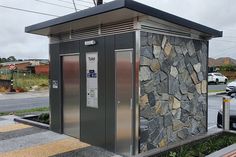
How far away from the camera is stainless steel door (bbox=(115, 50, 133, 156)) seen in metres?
6.55

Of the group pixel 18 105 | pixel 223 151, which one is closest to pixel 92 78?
pixel 223 151

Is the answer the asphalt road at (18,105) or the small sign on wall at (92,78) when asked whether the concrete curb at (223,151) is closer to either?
the small sign on wall at (92,78)

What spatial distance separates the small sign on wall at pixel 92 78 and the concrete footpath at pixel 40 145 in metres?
1.12

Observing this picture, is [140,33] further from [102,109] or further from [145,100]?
[102,109]

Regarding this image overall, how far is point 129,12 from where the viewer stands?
19.5 ft

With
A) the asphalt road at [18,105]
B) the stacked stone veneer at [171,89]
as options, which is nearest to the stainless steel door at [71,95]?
the stacked stone veneer at [171,89]

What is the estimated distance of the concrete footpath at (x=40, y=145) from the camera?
6.91 m

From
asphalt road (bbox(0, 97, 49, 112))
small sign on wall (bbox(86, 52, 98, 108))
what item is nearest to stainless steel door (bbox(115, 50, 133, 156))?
small sign on wall (bbox(86, 52, 98, 108))

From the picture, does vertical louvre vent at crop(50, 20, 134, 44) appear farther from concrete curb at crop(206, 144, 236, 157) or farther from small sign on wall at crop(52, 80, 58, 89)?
concrete curb at crop(206, 144, 236, 157)

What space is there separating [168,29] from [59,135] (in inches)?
168

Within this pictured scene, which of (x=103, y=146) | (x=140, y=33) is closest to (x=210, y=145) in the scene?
(x=103, y=146)

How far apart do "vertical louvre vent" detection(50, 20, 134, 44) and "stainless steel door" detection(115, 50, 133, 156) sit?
504 millimetres

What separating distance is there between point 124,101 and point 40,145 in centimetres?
255

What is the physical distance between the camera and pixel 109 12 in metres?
6.00
